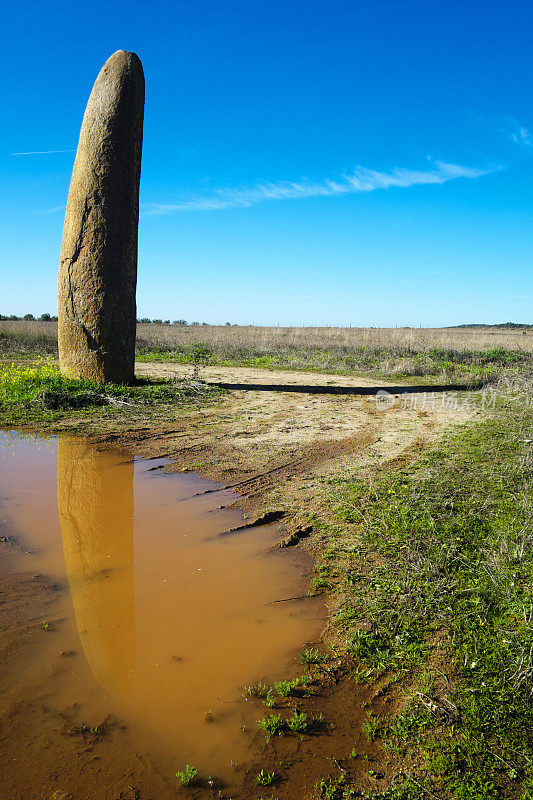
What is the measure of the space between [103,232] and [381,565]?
26.9 ft

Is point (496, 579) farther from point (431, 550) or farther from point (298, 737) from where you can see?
point (298, 737)

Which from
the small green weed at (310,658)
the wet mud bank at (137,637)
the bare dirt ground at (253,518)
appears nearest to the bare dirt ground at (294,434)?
the bare dirt ground at (253,518)

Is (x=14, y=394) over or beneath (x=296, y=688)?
over

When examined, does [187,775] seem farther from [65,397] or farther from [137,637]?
[65,397]

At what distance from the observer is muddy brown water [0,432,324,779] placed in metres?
2.15

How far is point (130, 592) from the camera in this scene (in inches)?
122

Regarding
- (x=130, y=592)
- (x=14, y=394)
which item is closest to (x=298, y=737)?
(x=130, y=592)

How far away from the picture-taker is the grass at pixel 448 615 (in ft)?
6.30

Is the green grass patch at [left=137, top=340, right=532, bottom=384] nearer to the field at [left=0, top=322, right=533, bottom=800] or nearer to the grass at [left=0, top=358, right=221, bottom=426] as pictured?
the field at [left=0, top=322, right=533, bottom=800]

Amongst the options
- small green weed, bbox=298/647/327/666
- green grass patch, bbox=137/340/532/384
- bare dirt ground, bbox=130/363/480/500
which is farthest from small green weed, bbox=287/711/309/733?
green grass patch, bbox=137/340/532/384

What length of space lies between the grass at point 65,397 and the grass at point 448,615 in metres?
5.17

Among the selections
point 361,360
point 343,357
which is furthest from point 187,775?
point 343,357

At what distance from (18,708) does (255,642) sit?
1.14m

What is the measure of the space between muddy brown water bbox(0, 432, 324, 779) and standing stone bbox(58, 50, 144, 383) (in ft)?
16.4
